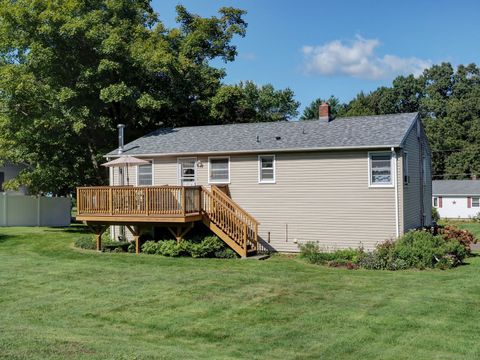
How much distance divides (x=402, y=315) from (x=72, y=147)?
21466mm

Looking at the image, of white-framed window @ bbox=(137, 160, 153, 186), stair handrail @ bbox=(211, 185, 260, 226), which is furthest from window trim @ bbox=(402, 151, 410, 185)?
white-framed window @ bbox=(137, 160, 153, 186)

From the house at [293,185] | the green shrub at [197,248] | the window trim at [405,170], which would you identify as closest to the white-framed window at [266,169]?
the house at [293,185]

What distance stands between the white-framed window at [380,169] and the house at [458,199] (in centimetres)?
3464

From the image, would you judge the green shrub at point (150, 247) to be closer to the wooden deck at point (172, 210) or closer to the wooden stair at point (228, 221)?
the wooden deck at point (172, 210)

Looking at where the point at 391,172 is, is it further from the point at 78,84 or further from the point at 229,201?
the point at 78,84

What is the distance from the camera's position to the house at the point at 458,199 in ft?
164

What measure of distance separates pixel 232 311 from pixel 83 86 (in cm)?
1751

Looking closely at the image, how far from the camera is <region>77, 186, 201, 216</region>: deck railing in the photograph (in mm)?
18984

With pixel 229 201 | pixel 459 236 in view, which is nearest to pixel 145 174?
pixel 229 201

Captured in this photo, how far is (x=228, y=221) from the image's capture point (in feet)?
63.9

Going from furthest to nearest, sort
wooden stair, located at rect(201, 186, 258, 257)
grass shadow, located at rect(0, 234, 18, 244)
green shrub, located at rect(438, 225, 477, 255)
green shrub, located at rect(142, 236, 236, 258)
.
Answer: grass shadow, located at rect(0, 234, 18, 244)
green shrub, located at rect(438, 225, 477, 255)
wooden stair, located at rect(201, 186, 258, 257)
green shrub, located at rect(142, 236, 236, 258)

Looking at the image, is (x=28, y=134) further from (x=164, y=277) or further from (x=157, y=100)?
(x=164, y=277)

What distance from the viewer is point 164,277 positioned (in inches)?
581

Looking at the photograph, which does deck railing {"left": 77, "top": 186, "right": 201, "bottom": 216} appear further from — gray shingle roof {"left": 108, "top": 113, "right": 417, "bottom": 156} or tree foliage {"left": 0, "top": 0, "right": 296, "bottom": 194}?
tree foliage {"left": 0, "top": 0, "right": 296, "bottom": 194}
